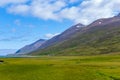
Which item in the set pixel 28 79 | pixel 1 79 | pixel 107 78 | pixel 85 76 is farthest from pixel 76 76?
pixel 1 79

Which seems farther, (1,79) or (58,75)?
(58,75)

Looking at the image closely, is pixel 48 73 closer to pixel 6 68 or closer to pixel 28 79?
pixel 28 79

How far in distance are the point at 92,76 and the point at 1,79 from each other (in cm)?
1601

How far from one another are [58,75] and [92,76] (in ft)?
20.3

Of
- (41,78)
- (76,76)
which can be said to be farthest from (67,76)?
(41,78)

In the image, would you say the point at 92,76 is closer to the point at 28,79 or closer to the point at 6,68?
the point at 28,79

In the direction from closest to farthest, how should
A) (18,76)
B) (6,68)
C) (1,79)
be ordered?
1. (1,79)
2. (18,76)
3. (6,68)

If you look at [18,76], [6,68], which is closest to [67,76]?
[18,76]

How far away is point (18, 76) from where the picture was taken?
54.7 metres

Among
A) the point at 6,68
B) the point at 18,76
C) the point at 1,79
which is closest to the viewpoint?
the point at 1,79

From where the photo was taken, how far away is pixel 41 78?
5181 centimetres

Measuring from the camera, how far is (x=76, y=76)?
177 feet

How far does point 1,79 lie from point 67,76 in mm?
11608

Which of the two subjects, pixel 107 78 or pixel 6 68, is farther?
pixel 6 68
